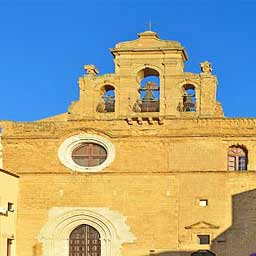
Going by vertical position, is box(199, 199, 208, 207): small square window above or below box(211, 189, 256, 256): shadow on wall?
above

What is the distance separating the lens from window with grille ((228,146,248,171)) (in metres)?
38.7

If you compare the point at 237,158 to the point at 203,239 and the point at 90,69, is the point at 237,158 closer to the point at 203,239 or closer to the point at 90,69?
the point at 203,239

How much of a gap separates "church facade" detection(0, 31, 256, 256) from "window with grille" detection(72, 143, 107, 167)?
0.04m

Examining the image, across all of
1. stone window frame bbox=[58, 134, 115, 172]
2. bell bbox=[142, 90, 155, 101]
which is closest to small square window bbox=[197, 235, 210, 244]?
stone window frame bbox=[58, 134, 115, 172]

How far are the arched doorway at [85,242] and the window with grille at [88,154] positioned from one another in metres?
2.63

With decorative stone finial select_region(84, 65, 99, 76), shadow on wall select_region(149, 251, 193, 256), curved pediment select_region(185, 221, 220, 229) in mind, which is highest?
decorative stone finial select_region(84, 65, 99, 76)

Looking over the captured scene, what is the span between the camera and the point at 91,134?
39500mm

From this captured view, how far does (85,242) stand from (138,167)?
149 inches

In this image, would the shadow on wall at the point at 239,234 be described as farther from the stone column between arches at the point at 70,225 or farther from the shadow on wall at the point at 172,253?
the stone column between arches at the point at 70,225

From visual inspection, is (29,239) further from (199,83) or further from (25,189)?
(199,83)

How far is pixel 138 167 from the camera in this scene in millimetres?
38875

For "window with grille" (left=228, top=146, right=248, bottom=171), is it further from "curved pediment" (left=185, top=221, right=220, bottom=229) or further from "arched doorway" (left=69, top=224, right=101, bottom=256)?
"arched doorway" (left=69, top=224, right=101, bottom=256)

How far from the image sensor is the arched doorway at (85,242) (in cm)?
3912

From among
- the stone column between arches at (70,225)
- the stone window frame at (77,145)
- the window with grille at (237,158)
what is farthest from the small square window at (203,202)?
the stone window frame at (77,145)
